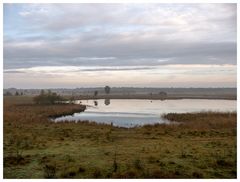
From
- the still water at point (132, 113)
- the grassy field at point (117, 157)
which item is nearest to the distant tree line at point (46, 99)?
the still water at point (132, 113)

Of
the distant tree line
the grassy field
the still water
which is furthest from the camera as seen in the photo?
the distant tree line

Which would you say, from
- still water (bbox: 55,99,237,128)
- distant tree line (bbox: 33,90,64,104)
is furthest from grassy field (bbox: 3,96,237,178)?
distant tree line (bbox: 33,90,64,104)

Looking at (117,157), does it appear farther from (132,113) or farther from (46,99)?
(46,99)

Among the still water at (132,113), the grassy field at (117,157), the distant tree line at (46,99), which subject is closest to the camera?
the grassy field at (117,157)

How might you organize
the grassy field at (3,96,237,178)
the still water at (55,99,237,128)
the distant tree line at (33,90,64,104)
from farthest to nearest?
1. the distant tree line at (33,90,64,104)
2. the still water at (55,99,237,128)
3. the grassy field at (3,96,237,178)

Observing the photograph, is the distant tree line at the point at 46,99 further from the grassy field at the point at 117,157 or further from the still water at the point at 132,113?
the grassy field at the point at 117,157

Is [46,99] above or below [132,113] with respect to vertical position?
above

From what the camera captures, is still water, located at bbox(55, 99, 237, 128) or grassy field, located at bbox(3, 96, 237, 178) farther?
still water, located at bbox(55, 99, 237, 128)

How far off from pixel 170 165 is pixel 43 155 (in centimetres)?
447

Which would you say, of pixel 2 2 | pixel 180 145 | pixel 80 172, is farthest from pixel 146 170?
pixel 2 2

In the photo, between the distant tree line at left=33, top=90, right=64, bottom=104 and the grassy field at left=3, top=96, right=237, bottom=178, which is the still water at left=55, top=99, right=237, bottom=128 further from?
the grassy field at left=3, top=96, right=237, bottom=178

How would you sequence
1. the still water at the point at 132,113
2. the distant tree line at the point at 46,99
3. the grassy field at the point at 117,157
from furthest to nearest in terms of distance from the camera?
the distant tree line at the point at 46,99
the still water at the point at 132,113
the grassy field at the point at 117,157

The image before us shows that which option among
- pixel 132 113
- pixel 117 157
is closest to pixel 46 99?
pixel 132 113

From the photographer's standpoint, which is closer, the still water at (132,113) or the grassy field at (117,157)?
the grassy field at (117,157)
